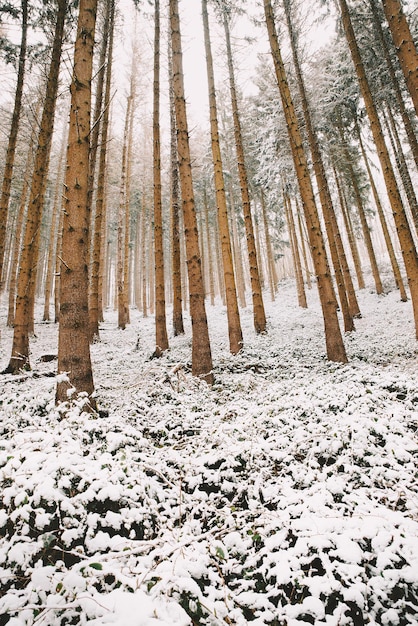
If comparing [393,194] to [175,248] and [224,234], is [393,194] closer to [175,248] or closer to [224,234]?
[224,234]

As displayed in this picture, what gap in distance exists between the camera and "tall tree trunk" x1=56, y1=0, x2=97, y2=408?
3906 millimetres

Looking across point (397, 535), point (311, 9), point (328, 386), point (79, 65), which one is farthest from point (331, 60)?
point (397, 535)

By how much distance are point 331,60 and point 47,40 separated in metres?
11.8

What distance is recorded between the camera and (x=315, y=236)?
680cm

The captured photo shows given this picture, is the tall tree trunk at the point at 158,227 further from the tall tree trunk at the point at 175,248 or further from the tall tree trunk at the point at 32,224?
the tall tree trunk at the point at 32,224

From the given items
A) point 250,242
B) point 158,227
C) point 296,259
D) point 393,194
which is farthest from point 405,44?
point 296,259

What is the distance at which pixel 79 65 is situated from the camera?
4.19m

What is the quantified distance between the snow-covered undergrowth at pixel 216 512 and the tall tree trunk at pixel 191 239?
141 cm

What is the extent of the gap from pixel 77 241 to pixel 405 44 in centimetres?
654

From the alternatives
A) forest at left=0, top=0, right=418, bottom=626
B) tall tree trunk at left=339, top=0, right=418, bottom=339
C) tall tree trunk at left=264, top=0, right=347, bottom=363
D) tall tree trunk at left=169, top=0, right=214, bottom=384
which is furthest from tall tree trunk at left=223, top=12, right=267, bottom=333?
tall tree trunk at left=169, top=0, right=214, bottom=384

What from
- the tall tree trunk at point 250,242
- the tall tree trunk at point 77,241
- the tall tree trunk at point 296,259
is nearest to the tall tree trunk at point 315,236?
the tall tree trunk at point 250,242

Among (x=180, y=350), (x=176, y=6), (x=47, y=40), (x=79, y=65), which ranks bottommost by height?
(x=180, y=350)

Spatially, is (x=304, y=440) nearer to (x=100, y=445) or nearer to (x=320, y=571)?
(x=320, y=571)

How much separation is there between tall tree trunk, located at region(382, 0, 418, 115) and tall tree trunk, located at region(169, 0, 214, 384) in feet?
12.8
